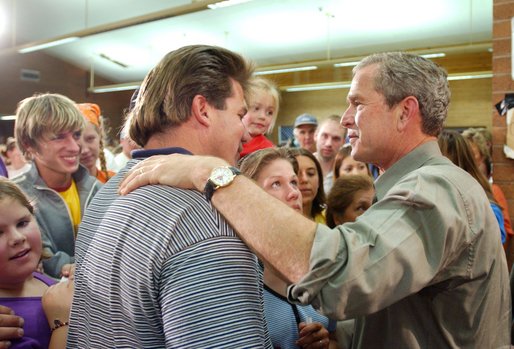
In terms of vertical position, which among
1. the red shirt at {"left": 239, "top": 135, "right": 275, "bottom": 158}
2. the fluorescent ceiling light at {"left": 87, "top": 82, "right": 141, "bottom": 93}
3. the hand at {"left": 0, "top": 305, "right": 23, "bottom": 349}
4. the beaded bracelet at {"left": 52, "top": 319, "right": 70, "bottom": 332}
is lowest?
the beaded bracelet at {"left": 52, "top": 319, "right": 70, "bottom": 332}

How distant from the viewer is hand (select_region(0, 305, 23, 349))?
1.36 metres

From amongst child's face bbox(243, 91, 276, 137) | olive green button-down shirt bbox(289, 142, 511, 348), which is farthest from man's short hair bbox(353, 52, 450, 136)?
child's face bbox(243, 91, 276, 137)

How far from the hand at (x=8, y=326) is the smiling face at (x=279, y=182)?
1117 millimetres

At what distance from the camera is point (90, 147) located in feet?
10.4

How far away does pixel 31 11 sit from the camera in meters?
9.23

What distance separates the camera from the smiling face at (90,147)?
3137mm

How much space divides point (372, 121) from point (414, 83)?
165 millimetres

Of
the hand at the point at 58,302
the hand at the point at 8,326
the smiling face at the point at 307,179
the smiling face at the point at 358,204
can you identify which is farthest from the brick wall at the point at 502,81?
the hand at the point at 8,326

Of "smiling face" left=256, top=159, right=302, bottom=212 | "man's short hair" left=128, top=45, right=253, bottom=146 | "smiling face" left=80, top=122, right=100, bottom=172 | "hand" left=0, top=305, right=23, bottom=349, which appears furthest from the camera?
"smiling face" left=80, top=122, right=100, bottom=172

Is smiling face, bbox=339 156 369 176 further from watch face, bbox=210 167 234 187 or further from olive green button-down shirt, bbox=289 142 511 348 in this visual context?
watch face, bbox=210 167 234 187

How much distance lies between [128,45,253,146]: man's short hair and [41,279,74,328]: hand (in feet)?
2.04

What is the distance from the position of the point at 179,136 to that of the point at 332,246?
1.48 feet

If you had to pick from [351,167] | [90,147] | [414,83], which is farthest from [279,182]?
[90,147]

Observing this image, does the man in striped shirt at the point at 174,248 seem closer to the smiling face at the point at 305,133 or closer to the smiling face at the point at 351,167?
the smiling face at the point at 351,167
